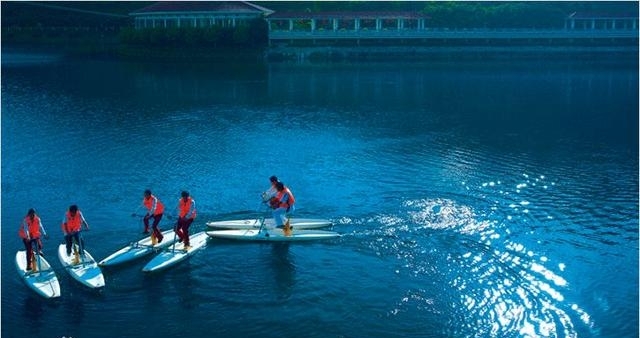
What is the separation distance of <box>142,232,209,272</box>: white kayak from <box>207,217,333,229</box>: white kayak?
128 centimetres

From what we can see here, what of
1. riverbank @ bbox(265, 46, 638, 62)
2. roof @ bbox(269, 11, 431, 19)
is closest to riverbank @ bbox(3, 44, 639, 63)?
riverbank @ bbox(265, 46, 638, 62)

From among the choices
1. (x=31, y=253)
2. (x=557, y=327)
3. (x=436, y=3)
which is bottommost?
(x=557, y=327)

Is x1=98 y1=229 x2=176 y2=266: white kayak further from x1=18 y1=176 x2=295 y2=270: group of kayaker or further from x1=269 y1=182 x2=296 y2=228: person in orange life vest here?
x1=269 y1=182 x2=296 y2=228: person in orange life vest

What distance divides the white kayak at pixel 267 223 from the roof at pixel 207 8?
80.1 metres

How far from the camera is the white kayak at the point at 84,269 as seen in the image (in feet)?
72.2

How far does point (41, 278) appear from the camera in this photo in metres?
22.2

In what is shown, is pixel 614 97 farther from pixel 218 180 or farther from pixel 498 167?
pixel 218 180

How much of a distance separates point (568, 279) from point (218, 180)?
18658mm

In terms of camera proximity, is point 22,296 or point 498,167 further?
point 498,167

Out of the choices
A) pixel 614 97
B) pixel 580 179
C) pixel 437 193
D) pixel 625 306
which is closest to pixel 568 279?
pixel 625 306

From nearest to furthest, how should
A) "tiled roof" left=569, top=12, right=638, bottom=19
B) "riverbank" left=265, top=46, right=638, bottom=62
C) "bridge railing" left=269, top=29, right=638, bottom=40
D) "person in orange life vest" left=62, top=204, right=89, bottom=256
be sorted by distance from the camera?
"person in orange life vest" left=62, top=204, right=89, bottom=256, "riverbank" left=265, top=46, right=638, bottom=62, "bridge railing" left=269, top=29, right=638, bottom=40, "tiled roof" left=569, top=12, right=638, bottom=19

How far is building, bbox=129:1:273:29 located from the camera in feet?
342

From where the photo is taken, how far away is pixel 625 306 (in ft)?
71.5

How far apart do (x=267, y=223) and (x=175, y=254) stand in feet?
14.5
